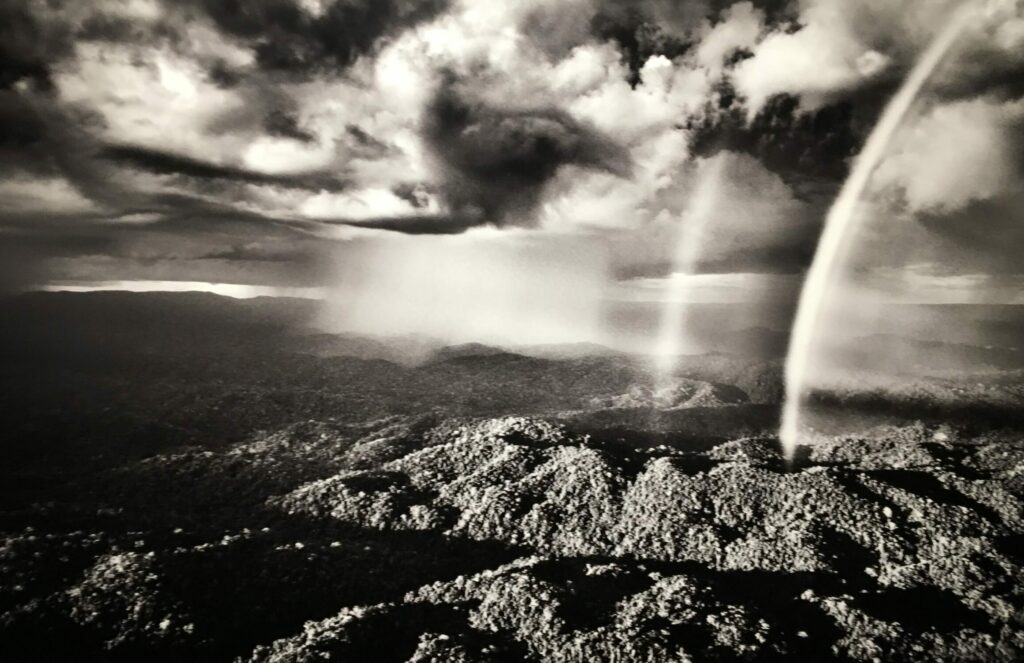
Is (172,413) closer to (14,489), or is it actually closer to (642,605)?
(14,489)

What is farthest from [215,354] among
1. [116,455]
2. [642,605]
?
[642,605]

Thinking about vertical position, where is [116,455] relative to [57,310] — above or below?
below

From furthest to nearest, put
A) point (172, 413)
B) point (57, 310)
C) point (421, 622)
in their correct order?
1. point (57, 310)
2. point (172, 413)
3. point (421, 622)

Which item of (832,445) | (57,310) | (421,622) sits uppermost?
(57,310)

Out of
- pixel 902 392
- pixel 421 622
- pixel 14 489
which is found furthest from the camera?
pixel 902 392

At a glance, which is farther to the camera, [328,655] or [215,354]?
[215,354]

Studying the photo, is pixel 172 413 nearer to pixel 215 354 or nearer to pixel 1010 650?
pixel 215 354
